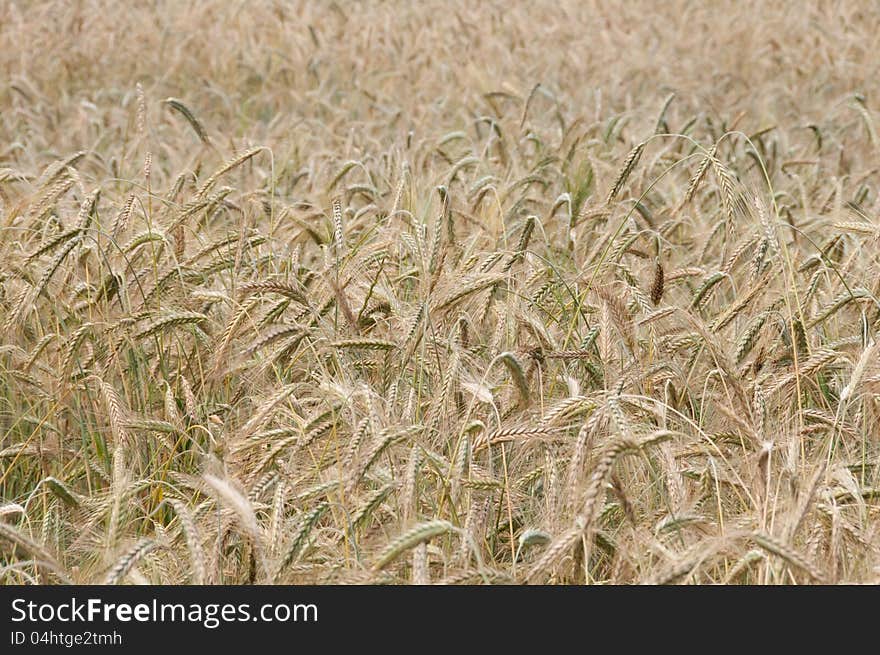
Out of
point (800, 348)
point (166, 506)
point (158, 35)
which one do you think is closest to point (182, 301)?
point (166, 506)

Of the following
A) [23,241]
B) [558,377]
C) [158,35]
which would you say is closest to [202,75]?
[158,35]

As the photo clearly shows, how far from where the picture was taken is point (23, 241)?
3.56 meters

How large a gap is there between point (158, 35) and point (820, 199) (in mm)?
5428

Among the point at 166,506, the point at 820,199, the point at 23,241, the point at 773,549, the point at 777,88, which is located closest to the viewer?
the point at 773,549

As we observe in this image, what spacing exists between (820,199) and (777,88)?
2837mm

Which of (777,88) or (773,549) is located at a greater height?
(777,88)

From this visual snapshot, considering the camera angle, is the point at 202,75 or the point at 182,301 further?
the point at 202,75

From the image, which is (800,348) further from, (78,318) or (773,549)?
(78,318)

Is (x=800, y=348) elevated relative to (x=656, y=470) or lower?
elevated

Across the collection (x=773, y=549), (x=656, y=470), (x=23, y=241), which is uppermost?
(x=23, y=241)

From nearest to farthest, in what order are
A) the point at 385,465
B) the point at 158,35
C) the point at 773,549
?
the point at 773,549
the point at 385,465
the point at 158,35

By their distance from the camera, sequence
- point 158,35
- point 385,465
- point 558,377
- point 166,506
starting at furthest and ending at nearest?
point 158,35
point 558,377
point 166,506
point 385,465

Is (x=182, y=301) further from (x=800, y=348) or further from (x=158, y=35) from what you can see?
(x=158, y=35)

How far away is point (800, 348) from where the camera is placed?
270cm
